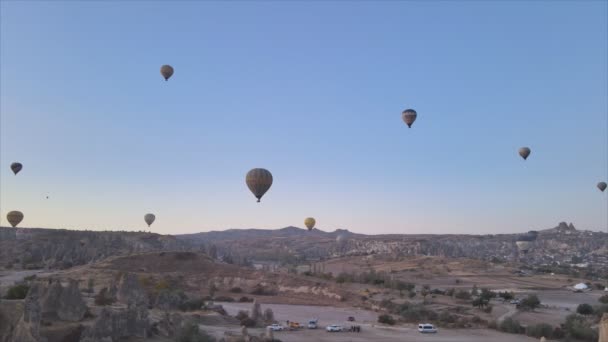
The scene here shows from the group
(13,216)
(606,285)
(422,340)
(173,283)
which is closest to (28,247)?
(13,216)

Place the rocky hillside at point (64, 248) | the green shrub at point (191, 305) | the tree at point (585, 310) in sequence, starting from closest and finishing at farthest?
the green shrub at point (191, 305) → the tree at point (585, 310) → the rocky hillside at point (64, 248)

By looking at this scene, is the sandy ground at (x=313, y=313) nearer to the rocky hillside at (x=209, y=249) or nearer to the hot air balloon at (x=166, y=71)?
the hot air balloon at (x=166, y=71)

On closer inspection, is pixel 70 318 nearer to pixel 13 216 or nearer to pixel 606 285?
pixel 13 216

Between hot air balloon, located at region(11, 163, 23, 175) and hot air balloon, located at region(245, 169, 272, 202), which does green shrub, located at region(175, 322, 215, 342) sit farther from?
hot air balloon, located at region(11, 163, 23, 175)

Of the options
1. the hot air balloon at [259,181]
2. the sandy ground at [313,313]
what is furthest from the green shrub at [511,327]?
the hot air balloon at [259,181]

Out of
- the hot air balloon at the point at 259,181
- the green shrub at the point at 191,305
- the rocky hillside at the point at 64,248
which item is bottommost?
the green shrub at the point at 191,305

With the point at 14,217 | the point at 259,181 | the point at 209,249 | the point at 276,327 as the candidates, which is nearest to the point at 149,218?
the point at 14,217

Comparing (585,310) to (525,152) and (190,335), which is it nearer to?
(525,152)
